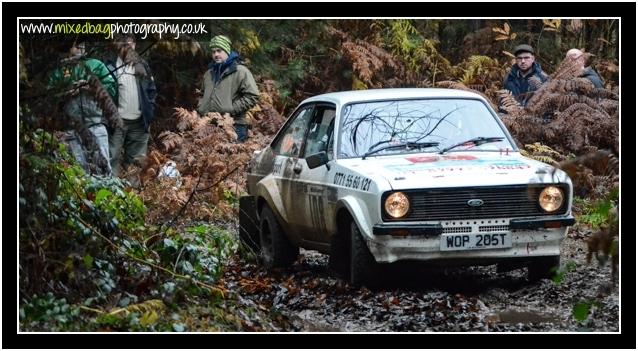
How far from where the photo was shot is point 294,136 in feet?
37.9

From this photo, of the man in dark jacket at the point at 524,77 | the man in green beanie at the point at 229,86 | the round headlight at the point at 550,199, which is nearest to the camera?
the round headlight at the point at 550,199

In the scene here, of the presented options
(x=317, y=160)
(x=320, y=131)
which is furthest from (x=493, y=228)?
(x=320, y=131)

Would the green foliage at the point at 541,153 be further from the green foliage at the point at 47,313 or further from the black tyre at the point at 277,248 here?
the green foliage at the point at 47,313

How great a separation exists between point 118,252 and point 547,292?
3569 millimetres

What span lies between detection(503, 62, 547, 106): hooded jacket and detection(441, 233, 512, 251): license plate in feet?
27.0

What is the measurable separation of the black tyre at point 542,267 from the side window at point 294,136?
257 centimetres

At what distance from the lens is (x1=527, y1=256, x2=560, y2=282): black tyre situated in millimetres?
9820

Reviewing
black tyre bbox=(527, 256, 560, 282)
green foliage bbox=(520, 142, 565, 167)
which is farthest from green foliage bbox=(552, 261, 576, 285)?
green foliage bbox=(520, 142, 565, 167)

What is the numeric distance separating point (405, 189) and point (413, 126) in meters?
1.39

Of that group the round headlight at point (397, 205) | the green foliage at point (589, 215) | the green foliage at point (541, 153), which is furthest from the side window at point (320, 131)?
the green foliage at point (541, 153)

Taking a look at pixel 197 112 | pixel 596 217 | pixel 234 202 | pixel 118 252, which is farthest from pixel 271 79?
pixel 118 252

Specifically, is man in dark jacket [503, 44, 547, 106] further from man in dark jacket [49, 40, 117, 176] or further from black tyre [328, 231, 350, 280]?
man in dark jacket [49, 40, 117, 176]

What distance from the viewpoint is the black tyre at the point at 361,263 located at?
9539 mm

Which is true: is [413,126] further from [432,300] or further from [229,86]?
[229,86]
